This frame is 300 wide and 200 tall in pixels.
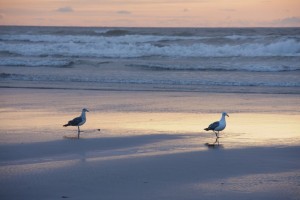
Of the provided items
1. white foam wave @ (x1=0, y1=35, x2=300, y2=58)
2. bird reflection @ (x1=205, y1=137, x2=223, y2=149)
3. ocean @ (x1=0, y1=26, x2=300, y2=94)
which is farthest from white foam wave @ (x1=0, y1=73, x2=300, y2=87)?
white foam wave @ (x1=0, y1=35, x2=300, y2=58)

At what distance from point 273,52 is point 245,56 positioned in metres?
3.04

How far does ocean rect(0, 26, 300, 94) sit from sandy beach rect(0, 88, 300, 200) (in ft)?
14.0

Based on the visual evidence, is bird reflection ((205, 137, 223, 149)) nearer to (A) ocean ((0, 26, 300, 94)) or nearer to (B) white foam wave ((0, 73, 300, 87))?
(A) ocean ((0, 26, 300, 94))

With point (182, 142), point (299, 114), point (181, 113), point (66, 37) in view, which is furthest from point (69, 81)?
point (66, 37)

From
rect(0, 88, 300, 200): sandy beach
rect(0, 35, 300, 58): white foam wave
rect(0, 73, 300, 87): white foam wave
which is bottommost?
rect(0, 88, 300, 200): sandy beach

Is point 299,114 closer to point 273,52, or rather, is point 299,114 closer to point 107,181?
point 107,181

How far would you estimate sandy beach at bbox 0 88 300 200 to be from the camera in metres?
7.38

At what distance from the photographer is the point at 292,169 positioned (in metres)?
8.51

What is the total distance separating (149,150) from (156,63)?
69.4ft

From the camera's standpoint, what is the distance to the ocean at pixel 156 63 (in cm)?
2098

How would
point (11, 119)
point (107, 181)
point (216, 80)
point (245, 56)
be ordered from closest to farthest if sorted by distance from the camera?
point (107, 181) → point (11, 119) → point (216, 80) → point (245, 56)

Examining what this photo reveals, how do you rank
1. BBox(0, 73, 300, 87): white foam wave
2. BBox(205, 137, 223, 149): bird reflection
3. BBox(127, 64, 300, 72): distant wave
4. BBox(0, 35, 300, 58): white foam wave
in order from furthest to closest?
BBox(0, 35, 300, 58): white foam wave
BBox(127, 64, 300, 72): distant wave
BBox(0, 73, 300, 87): white foam wave
BBox(205, 137, 223, 149): bird reflection

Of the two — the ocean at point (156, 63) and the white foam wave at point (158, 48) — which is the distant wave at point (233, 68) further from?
the white foam wave at point (158, 48)

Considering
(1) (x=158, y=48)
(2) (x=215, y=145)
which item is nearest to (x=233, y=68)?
(1) (x=158, y=48)
